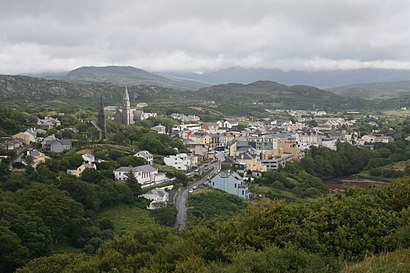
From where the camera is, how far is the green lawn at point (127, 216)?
26.5 metres

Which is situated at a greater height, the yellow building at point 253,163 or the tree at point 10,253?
the tree at point 10,253

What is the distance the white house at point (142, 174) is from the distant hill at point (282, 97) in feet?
310

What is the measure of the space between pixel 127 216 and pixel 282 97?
12331 cm

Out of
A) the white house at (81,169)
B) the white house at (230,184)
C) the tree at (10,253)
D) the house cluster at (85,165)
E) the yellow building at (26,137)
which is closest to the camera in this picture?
the tree at (10,253)

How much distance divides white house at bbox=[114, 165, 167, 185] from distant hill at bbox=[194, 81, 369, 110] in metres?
94.6

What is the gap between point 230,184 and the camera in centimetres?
3734

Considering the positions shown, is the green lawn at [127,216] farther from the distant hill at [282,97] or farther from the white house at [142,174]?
the distant hill at [282,97]

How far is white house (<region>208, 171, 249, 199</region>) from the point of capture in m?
37.0

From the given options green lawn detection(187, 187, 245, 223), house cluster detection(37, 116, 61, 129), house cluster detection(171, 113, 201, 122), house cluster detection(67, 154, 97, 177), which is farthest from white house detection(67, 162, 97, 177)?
house cluster detection(171, 113, 201, 122)

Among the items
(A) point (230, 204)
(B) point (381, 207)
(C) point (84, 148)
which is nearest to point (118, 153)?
(C) point (84, 148)

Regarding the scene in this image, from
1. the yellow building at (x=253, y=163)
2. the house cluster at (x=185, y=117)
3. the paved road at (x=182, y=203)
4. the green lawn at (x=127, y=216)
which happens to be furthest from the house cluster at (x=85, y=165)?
the house cluster at (x=185, y=117)

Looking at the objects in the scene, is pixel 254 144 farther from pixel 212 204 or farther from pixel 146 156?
pixel 212 204

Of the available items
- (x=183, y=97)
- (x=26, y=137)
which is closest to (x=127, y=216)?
(x=26, y=137)

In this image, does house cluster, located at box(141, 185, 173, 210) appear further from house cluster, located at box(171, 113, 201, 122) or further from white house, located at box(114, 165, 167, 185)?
house cluster, located at box(171, 113, 201, 122)
